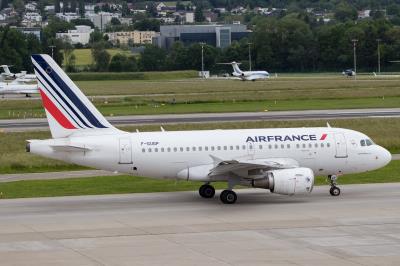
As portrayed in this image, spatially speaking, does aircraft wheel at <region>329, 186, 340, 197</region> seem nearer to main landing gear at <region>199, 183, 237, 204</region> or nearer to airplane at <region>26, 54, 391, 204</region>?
airplane at <region>26, 54, 391, 204</region>

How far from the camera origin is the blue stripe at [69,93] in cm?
4181

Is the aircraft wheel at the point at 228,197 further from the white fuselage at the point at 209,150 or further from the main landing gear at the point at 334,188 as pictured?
the main landing gear at the point at 334,188

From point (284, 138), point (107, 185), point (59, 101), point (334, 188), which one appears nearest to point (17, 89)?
point (107, 185)

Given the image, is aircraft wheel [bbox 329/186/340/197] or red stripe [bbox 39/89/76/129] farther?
aircraft wheel [bbox 329/186/340/197]

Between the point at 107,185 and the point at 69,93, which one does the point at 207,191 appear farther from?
the point at 69,93

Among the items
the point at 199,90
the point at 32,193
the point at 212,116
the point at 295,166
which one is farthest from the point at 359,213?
the point at 199,90

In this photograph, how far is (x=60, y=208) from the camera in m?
41.3

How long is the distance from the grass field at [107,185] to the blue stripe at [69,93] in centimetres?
453

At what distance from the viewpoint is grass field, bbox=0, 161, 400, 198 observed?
150 ft

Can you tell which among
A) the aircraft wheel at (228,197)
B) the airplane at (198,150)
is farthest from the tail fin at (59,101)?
the aircraft wheel at (228,197)

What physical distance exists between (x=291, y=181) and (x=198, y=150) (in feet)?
14.6

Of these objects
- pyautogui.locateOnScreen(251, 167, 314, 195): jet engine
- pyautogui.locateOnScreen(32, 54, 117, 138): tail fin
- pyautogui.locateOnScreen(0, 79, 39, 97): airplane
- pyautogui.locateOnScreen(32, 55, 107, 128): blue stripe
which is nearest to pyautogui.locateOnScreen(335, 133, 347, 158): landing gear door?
pyautogui.locateOnScreen(251, 167, 314, 195): jet engine

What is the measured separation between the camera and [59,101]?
4188 cm

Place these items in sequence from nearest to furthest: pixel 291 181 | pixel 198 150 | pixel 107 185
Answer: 1. pixel 291 181
2. pixel 198 150
3. pixel 107 185
